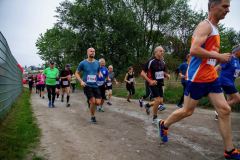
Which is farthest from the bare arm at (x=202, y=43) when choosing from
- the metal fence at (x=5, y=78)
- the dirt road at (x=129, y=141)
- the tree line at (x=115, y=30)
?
the tree line at (x=115, y=30)

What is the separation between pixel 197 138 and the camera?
237 inches

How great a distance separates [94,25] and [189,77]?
30462 mm

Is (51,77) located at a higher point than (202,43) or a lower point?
lower

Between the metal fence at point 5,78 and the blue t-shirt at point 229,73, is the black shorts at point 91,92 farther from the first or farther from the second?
the blue t-shirt at point 229,73

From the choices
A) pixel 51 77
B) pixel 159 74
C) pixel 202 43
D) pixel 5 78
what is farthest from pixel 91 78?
pixel 51 77

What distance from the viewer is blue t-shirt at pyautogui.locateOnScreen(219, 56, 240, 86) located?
6.95 metres

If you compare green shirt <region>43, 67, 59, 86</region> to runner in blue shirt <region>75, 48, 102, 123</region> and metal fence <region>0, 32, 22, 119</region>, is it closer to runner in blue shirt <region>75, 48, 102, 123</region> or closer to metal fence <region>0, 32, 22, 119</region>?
metal fence <region>0, 32, 22, 119</region>

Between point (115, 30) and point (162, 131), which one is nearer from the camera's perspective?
point (162, 131)

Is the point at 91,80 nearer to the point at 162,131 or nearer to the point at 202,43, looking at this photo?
the point at 162,131

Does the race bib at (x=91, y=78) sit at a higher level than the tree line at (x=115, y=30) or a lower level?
lower

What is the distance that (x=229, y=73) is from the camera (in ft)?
23.0

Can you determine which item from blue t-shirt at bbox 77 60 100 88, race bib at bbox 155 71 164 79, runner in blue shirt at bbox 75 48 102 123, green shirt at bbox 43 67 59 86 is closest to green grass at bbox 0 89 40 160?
runner in blue shirt at bbox 75 48 102 123

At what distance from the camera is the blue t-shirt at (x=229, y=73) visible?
695 centimetres

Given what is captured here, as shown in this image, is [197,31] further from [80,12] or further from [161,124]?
[80,12]
